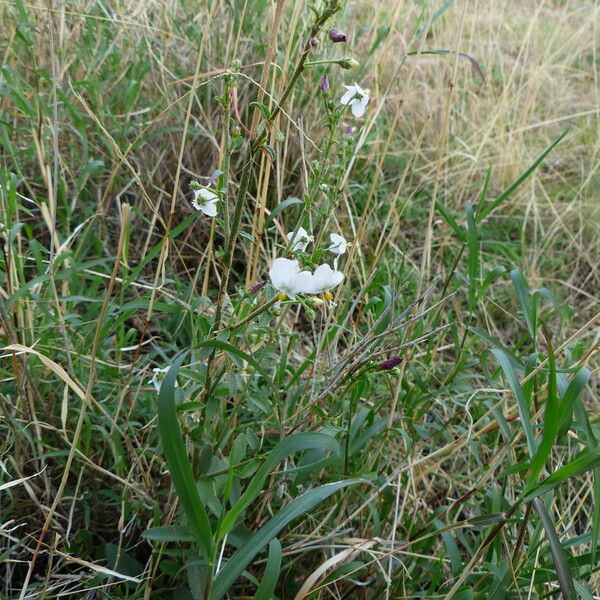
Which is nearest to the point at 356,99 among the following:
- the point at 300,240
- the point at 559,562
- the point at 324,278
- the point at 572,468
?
the point at 300,240

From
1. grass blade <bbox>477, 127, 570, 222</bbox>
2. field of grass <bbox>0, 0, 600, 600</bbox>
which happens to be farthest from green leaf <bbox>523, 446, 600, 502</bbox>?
grass blade <bbox>477, 127, 570, 222</bbox>

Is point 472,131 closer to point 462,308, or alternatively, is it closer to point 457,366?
point 462,308

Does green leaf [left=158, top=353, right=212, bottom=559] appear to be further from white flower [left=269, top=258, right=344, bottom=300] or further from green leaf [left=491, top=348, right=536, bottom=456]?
green leaf [left=491, top=348, right=536, bottom=456]

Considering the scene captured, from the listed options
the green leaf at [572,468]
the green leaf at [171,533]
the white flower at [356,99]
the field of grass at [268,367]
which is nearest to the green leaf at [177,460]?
the field of grass at [268,367]

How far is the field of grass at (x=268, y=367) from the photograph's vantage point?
984mm

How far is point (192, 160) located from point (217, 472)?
4.09 ft

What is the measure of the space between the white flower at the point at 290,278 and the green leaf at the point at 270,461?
20 centimetres

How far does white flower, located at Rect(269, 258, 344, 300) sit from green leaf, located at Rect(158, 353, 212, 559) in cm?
17

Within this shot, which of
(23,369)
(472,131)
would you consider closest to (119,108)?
(23,369)

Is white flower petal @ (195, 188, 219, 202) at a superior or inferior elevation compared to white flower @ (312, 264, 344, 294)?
superior

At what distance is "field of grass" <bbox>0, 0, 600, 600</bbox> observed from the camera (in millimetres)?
984

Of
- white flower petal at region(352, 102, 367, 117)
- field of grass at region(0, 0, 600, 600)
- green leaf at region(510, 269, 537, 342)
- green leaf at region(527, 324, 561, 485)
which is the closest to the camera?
green leaf at region(527, 324, 561, 485)

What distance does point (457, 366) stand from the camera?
1451 mm

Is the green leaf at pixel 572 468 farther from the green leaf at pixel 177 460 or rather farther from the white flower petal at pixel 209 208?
the white flower petal at pixel 209 208
